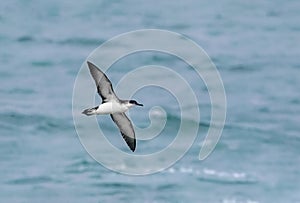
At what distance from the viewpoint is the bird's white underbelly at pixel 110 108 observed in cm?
1022

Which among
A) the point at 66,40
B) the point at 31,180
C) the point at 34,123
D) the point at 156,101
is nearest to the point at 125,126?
the point at 31,180

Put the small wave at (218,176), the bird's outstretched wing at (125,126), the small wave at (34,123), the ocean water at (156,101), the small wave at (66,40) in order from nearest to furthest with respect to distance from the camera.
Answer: the bird's outstretched wing at (125,126) → the ocean water at (156,101) → the small wave at (218,176) → the small wave at (34,123) → the small wave at (66,40)

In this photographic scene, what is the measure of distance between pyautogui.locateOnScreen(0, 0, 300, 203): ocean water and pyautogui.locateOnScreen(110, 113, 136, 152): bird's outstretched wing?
14.3 feet

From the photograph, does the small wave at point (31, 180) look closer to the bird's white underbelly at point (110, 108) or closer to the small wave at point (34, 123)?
the small wave at point (34, 123)

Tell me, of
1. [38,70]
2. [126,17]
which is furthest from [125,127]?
[126,17]

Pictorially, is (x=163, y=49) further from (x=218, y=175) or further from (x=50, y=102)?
(x=218, y=175)

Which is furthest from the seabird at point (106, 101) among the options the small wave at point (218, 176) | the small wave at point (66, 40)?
the small wave at point (66, 40)

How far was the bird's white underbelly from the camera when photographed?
33.5 feet

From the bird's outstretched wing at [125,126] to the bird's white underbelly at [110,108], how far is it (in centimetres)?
41

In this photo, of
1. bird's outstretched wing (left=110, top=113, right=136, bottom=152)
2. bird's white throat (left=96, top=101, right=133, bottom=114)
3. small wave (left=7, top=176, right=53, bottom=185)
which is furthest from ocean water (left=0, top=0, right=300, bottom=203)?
bird's white throat (left=96, top=101, right=133, bottom=114)

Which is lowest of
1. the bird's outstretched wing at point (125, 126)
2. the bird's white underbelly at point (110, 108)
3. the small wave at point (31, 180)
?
the bird's white underbelly at point (110, 108)

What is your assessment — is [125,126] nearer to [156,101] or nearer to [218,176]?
[218,176]

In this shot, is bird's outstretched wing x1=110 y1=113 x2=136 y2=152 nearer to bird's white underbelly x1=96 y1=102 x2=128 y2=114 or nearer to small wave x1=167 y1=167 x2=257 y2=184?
bird's white underbelly x1=96 y1=102 x2=128 y2=114

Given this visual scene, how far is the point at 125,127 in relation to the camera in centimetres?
1102
